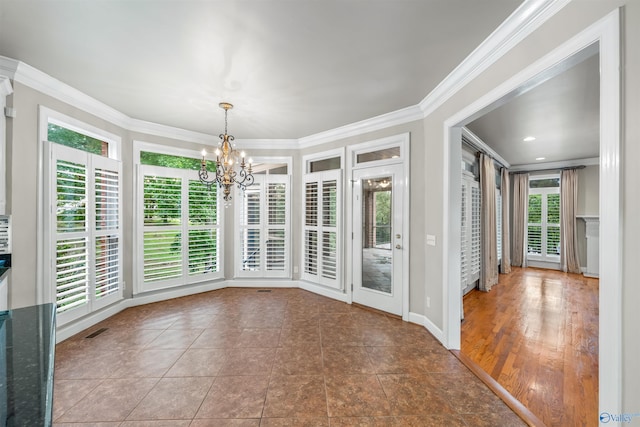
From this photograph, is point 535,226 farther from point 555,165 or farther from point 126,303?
point 126,303

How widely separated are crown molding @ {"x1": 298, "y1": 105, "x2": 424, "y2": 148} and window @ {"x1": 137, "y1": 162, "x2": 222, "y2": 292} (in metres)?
1.90

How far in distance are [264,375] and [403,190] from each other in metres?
2.55

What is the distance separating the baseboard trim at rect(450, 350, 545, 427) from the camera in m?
1.71

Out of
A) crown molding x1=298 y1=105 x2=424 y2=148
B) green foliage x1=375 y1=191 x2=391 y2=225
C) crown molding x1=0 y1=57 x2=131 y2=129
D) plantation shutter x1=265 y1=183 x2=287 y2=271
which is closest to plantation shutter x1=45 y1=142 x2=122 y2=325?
crown molding x1=0 y1=57 x2=131 y2=129

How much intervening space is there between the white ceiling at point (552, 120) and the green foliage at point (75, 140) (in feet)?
16.6

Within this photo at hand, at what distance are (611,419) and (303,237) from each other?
3757 mm

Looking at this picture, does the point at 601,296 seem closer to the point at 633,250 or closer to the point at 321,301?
the point at 633,250

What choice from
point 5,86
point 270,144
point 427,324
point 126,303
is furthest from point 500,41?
point 126,303

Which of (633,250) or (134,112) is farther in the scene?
(134,112)

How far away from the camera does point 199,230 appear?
421 cm

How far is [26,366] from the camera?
0.81 metres

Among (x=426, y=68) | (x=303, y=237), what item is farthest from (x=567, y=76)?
(x=303, y=237)

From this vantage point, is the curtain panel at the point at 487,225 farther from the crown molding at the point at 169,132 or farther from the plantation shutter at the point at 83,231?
the plantation shutter at the point at 83,231

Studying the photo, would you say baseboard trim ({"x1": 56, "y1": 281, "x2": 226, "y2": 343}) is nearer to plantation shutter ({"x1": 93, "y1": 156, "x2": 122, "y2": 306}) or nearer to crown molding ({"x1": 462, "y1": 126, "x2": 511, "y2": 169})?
plantation shutter ({"x1": 93, "y1": 156, "x2": 122, "y2": 306})
